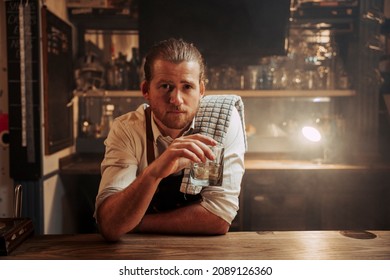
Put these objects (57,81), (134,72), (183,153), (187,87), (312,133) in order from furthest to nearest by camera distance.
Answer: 1. (134,72)
2. (312,133)
3. (57,81)
4. (187,87)
5. (183,153)

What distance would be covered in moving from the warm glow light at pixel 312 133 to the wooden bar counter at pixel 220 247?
1108 mm

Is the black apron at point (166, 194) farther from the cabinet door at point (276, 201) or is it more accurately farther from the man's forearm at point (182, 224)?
the cabinet door at point (276, 201)

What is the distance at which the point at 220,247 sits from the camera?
835mm

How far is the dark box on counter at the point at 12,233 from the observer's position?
800 mm

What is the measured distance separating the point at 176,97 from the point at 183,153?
289 mm

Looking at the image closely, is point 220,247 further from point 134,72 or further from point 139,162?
point 134,72

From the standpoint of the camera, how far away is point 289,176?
1918mm

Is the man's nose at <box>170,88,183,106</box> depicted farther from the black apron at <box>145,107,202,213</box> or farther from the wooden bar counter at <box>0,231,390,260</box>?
the wooden bar counter at <box>0,231,390,260</box>

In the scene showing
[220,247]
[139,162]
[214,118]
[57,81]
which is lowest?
[220,247]

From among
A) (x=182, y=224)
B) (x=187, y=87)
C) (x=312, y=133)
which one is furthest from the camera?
(x=312, y=133)

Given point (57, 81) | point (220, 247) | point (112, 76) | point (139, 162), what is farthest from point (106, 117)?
point (220, 247)

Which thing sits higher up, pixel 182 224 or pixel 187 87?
pixel 187 87

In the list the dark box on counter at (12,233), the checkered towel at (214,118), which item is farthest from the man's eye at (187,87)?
the dark box on counter at (12,233)

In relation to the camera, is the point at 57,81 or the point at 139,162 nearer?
the point at 139,162
